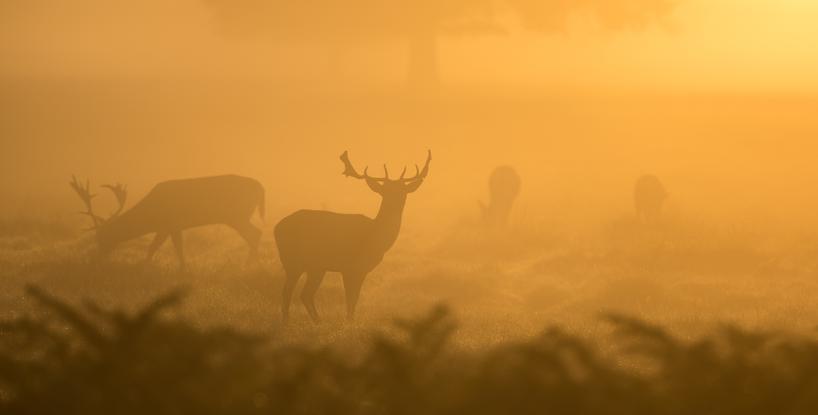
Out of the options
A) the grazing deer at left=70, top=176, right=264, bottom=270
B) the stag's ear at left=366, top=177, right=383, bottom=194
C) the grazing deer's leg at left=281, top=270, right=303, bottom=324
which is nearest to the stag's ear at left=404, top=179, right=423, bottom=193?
the stag's ear at left=366, top=177, right=383, bottom=194

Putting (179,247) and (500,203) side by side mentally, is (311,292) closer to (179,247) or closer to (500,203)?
(179,247)

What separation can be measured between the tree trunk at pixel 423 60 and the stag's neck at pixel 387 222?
32.1 meters

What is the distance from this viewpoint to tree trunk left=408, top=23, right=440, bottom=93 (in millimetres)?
43406

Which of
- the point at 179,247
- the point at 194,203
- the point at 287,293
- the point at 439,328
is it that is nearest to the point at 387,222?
the point at 287,293

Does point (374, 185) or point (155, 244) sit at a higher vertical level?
point (374, 185)

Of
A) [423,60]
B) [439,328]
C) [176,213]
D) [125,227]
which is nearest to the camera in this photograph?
[439,328]

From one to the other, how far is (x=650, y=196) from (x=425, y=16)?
25.4m

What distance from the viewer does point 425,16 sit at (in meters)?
42.2

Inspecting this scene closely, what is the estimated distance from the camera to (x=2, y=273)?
45.6ft

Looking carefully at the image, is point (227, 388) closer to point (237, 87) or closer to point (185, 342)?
point (185, 342)

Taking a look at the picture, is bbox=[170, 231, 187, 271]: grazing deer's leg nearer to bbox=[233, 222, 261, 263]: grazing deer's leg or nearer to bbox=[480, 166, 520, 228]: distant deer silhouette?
bbox=[233, 222, 261, 263]: grazing deer's leg

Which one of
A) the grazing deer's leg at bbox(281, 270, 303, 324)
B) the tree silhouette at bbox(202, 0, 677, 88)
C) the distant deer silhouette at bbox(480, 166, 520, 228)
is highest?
the tree silhouette at bbox(202, 0, 677, 88)

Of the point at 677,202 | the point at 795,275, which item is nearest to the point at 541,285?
the point at 795,275

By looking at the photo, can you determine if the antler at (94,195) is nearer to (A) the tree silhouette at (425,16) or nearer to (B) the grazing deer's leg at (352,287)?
(B) the grazing deer's leg at (352,287)
